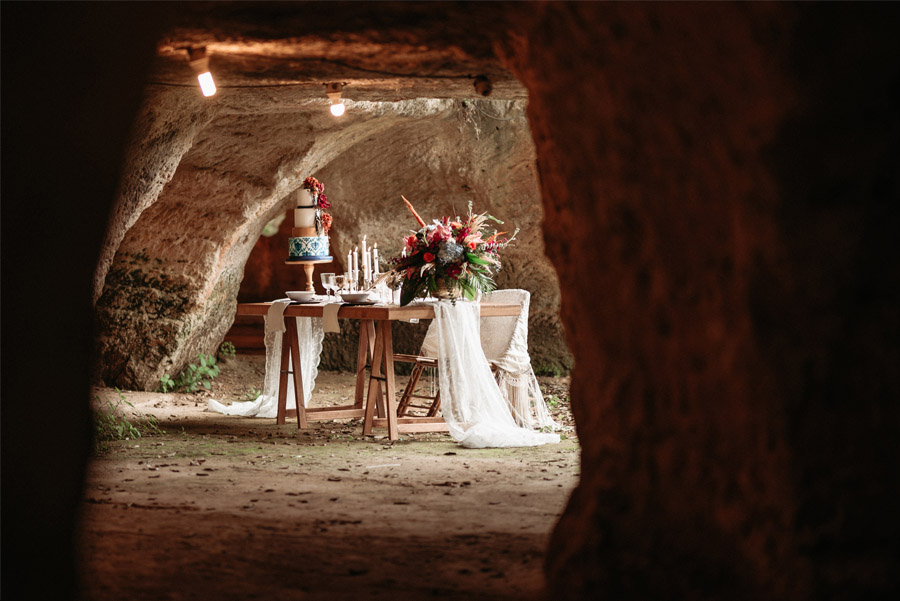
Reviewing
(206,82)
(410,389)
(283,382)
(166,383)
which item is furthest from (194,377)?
(206,82)

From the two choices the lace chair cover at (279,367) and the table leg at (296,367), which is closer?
the table leg at (296,367)

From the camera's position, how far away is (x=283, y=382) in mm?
6988

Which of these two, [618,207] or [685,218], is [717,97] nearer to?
[685,218]

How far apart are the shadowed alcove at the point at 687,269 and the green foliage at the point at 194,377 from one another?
17.4ft

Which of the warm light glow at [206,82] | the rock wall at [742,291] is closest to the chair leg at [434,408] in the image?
the warm light glow at [206,82]

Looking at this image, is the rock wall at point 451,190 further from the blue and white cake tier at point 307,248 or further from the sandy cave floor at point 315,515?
the sandy cave floor at point 315,515

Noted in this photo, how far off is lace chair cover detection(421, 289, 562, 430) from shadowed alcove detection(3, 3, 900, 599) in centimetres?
325

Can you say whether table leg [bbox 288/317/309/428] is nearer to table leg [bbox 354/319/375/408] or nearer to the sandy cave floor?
the sandy cave floor

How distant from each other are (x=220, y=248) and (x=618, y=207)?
599 cm

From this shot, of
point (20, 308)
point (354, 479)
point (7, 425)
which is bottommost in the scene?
point (354, 479)

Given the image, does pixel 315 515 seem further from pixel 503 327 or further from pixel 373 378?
pixel 503 327

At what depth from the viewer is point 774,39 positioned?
2.25 meters

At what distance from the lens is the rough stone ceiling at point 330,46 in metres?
3.59

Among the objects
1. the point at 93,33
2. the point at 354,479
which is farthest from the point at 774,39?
the point at 354,479
